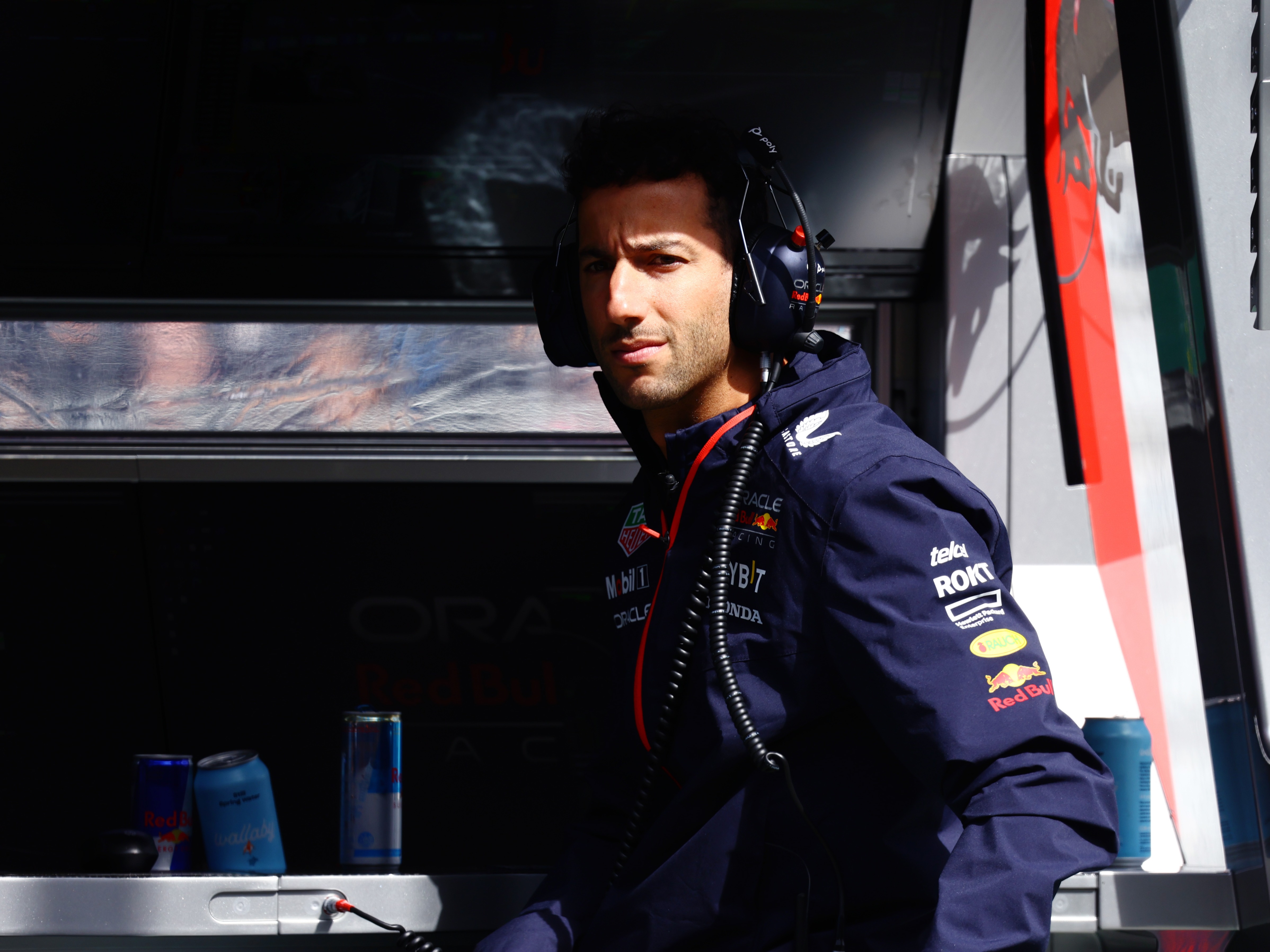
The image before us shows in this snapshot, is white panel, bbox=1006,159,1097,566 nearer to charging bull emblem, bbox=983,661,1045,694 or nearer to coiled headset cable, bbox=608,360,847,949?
coiled headset cable, bbox=608,360,847,949

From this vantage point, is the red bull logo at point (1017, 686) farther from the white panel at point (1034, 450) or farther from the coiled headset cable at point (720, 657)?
the white panel at point (1034, 450)

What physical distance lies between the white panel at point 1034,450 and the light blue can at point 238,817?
1688 mm

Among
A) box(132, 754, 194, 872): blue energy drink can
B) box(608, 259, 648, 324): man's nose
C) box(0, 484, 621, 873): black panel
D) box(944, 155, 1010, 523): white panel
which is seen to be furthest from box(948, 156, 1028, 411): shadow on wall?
box(132, 754, 194, 872): blue energy drink can

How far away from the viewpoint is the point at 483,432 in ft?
9.11

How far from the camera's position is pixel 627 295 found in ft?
5.40

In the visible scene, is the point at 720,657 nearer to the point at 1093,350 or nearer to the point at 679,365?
the point at 679,365

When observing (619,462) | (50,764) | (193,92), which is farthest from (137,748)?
(193,92)

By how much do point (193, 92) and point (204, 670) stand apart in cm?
138

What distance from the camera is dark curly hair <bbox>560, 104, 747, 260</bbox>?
5.62 ft

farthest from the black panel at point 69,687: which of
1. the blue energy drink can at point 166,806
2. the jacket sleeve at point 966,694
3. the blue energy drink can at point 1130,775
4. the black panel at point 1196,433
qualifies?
the black panel at point 1196,433

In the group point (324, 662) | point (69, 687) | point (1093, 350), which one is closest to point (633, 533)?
point (1093, 350)

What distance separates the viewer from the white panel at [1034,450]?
2.64m

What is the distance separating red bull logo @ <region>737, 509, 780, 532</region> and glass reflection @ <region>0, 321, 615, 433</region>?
1.27 m

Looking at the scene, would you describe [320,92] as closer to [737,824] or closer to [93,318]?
[93,318]
